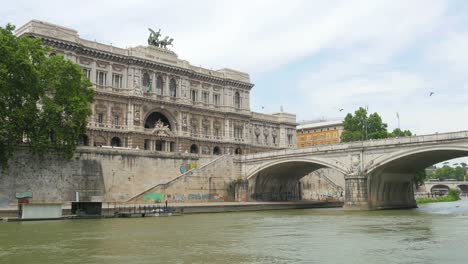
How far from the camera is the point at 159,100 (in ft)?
222

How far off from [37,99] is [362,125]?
50.1 m

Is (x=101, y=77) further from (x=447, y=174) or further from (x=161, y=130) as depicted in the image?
(x=447, y=174)

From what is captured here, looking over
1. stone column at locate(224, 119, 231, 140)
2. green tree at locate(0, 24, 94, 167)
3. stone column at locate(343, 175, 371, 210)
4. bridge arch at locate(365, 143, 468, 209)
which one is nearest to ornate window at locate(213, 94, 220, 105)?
stone column at locate(224, 119, 231, 140)

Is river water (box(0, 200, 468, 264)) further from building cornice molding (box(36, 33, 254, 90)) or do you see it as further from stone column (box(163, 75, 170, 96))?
stone column (box(163, 75, 170, 96))

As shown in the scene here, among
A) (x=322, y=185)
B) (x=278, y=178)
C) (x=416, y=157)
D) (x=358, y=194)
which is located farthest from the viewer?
(x=322, y=185)

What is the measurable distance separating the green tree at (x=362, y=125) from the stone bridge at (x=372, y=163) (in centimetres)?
1828

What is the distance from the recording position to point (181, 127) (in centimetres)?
7012

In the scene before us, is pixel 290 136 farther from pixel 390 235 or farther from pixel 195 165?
pixel 390 235

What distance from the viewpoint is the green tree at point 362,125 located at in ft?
258

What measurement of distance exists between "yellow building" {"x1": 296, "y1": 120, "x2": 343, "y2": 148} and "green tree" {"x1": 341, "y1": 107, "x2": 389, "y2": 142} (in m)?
39.2

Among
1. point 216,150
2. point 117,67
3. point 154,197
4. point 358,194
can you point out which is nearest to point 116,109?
point 117,67

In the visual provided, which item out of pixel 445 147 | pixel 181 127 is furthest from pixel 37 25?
pixel 445 147

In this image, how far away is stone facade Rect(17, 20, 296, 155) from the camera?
6184 cm

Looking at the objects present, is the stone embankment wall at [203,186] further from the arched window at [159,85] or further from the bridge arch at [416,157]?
the bridge arch at [416,157]
